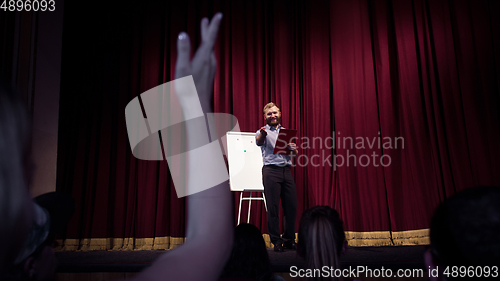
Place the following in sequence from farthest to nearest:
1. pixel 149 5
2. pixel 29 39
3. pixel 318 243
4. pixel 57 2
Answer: pixel 149 5 → pixel 57 2 → pixel 29 39 → pixel 318 243

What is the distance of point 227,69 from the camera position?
4559mm

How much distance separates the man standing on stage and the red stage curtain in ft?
2.60

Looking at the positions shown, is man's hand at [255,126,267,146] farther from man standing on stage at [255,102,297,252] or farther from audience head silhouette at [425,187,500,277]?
audience head silhouette at [425,187,500,277]

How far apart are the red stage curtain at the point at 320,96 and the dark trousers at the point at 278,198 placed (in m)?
0.78

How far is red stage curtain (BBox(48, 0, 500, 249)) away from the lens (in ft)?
13.3

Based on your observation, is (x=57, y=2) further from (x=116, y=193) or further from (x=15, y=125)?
(x=15, y=125)

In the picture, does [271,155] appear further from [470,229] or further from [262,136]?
[470,229]

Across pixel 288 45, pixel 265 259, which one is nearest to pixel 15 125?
pixel 265 259

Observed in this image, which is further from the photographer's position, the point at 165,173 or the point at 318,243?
the point at 165,173

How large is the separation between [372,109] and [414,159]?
0.76 metres

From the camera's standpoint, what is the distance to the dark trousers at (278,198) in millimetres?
3365

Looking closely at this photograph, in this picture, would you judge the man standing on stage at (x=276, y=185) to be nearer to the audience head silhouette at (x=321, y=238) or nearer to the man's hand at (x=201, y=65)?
the audience head silhouette at (x=321, y=238)

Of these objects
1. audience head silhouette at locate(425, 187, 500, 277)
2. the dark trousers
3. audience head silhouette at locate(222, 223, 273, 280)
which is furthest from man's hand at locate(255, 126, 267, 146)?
audience head silhouette at locate(425, 187, 500, 277)

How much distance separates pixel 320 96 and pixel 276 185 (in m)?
1.50
